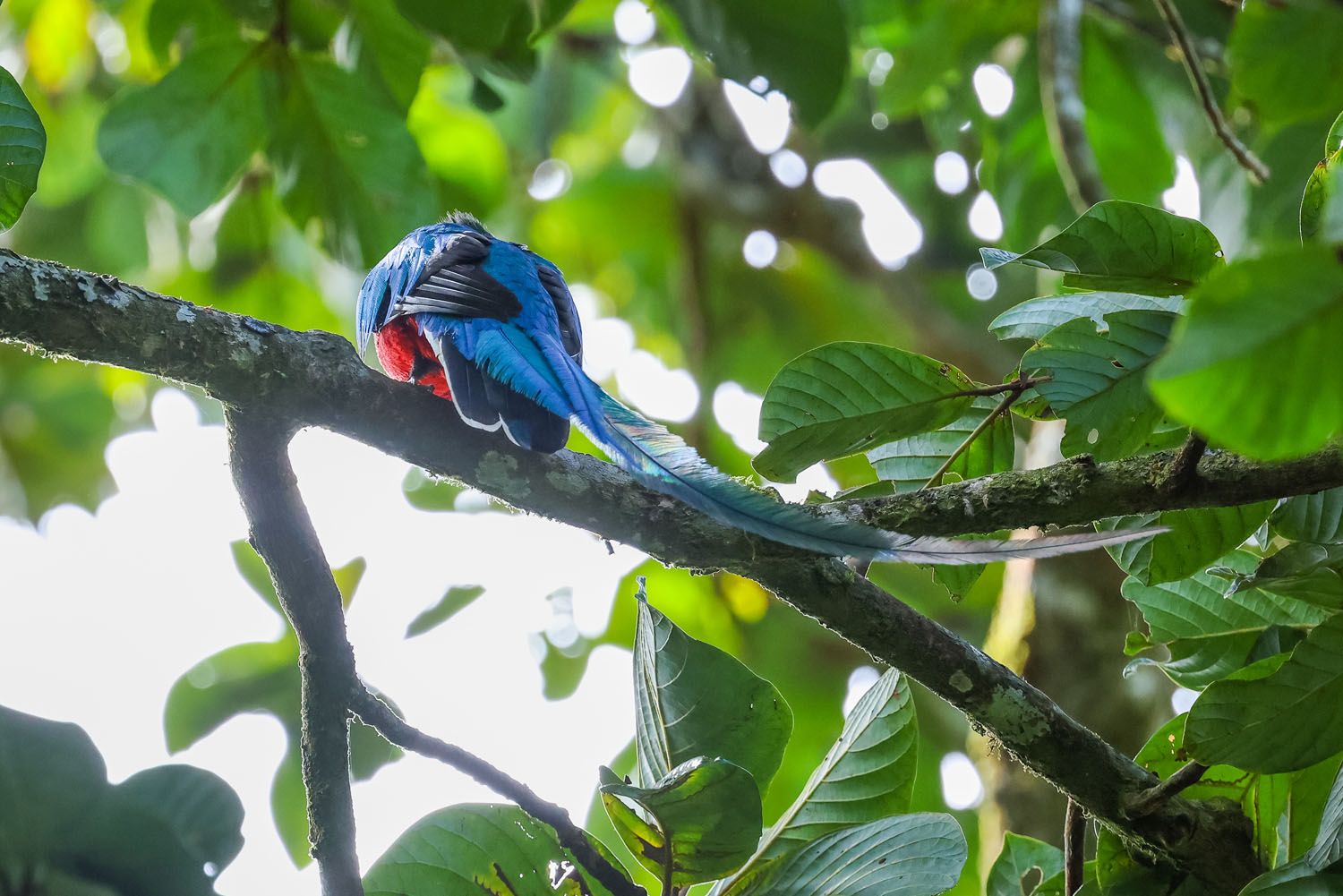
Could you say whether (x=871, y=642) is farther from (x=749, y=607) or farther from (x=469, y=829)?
(x=749, y=607)

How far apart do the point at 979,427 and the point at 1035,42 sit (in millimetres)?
2666

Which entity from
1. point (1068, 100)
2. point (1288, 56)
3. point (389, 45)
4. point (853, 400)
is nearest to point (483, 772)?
point (853, 400)

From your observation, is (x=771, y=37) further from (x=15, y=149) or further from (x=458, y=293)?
(x=15, y=149)

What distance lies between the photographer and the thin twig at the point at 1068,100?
10.8ft

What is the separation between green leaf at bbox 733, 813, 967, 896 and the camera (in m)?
1.63

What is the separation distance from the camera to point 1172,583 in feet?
6.76

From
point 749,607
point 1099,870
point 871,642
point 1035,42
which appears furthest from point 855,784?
point 1035,42

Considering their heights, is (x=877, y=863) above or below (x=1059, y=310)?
below

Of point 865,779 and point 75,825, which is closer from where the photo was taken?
point 75,825

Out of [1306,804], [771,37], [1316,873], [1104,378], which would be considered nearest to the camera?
[1316,873]

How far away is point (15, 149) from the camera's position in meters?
1.56

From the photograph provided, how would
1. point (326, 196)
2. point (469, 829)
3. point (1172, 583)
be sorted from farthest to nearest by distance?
1. point (326, 196)
2. point (1172, 583)
3. point (469, 829)

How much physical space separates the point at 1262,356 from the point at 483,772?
1.25 meters

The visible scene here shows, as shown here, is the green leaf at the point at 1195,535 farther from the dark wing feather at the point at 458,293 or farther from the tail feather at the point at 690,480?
the dark wing feather at the point at 458,293
